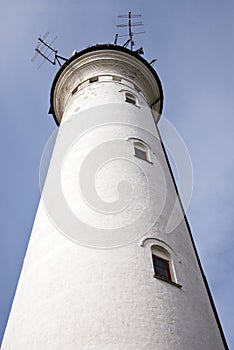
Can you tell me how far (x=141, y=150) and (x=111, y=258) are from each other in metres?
4.86

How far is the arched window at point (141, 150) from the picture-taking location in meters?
11.1

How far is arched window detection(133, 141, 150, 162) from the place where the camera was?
11112 millimetres

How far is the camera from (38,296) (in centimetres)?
705

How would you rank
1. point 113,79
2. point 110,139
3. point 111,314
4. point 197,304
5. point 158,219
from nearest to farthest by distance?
point 111,314 → point 197,304 → point 158,219 → point 110,139 → point 113,79

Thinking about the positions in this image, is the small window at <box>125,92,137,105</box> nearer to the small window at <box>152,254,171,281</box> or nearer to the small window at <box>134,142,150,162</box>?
the small window at <box>134,142,150,162</box>

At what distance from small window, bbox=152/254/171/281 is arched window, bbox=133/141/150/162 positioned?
3.82 meters

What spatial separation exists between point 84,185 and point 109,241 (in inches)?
92.3

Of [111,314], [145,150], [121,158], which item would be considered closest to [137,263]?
[111,314]

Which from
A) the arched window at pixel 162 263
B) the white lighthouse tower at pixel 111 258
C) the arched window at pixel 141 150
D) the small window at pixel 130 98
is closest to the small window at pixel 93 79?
the small window at pixel 130 98

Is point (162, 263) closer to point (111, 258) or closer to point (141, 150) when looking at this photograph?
point (111, 258)

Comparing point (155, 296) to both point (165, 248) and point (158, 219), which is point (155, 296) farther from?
point (158, 219)

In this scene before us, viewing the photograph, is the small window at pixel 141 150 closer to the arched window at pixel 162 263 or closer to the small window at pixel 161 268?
the arched window at pixel 162 263

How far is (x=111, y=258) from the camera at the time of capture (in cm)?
723

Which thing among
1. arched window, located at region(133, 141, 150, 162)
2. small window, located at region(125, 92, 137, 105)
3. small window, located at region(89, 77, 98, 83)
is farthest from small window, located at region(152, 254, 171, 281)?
small window, located at region(89, 77, 98, 83)
